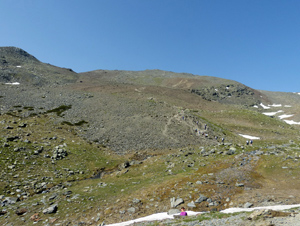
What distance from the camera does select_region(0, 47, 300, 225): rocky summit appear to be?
17500 millimetres

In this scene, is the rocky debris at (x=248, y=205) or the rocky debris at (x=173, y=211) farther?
the rocky debris at (x=173, y=211)

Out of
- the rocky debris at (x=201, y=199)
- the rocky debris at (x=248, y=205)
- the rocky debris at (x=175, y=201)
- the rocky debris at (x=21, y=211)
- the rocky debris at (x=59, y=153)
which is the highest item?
the rocky debris at (x=248, y=205)

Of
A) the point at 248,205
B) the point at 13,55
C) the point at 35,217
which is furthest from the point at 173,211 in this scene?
the point at 13,55

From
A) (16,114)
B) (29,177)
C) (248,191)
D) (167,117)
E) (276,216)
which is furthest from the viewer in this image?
(167,117)

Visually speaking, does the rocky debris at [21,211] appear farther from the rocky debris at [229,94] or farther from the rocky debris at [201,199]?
the rocky debris at [229,94]

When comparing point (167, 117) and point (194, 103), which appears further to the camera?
point (194, 103)

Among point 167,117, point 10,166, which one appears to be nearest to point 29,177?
point 10,166

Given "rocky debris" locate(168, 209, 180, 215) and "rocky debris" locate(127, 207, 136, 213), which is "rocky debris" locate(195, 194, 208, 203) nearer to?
"rocky debris" locate(168, 209, 180, 215)

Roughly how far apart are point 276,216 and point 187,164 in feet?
66.8

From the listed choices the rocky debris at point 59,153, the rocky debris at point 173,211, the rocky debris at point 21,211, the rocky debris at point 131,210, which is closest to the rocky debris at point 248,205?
the rocky debris at point 173,211

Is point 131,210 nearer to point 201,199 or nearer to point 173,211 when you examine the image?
point 173,211

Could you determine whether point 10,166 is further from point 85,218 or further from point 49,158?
point 85,218

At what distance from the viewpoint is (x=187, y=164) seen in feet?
101

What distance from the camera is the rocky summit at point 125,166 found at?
17.5 metres
